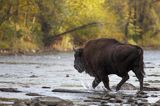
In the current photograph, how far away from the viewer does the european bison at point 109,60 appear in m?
20.3

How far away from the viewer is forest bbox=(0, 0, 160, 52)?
213 feet

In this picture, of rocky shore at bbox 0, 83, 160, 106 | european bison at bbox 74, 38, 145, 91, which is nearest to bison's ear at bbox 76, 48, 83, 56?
european bison at bbox 74, 38, 145, 91

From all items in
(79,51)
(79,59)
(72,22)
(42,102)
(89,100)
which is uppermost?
(72,22)

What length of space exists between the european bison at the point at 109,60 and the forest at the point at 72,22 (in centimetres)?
3870

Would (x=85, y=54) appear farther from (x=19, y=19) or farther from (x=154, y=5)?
(x=154, y=5)

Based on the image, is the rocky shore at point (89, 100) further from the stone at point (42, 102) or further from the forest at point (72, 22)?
the forest at point (72, 22)

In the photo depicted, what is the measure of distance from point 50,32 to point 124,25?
2288 centimetres

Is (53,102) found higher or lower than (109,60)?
lower

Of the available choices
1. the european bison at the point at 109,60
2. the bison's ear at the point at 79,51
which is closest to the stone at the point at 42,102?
the european bison at the point at 109,60

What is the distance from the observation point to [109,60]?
21.1 m

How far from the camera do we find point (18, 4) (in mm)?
65688

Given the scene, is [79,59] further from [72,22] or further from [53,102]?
[72,22]

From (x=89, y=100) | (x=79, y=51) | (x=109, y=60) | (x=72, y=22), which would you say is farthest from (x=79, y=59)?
(x=72, y=22)

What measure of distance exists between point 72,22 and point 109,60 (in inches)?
2286
